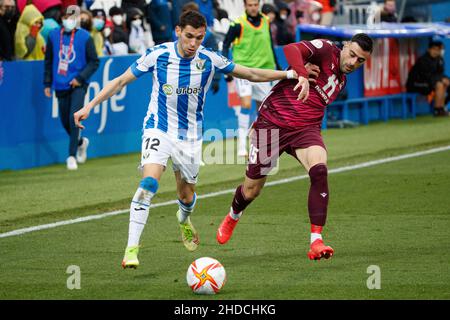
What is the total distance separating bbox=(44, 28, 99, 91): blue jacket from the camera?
15727mm

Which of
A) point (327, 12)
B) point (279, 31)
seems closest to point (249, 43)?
point (279, 31)

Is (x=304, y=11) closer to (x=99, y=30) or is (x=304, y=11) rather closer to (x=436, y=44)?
(x=436, y=44)

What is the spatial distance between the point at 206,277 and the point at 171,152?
5.53 ft

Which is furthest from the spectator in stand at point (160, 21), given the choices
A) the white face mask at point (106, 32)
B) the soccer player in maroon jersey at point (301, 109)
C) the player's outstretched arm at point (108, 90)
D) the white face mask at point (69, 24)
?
the player's outstretched arm at point (108, 90)

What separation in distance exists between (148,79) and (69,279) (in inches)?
409

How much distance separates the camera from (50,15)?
18.1 meters

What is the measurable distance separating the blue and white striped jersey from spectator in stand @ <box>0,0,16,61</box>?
7.50m

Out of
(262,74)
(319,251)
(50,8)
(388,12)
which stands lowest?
(319,251)

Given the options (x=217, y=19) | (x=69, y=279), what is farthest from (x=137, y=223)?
(x=217, y=19)

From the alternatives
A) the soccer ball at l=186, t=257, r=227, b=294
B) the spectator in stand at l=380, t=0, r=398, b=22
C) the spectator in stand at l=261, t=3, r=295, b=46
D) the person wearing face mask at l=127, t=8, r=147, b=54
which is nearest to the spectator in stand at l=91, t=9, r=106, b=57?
the person wearing face mask at l=127, t=8, r=147, b=54

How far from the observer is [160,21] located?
18.9m

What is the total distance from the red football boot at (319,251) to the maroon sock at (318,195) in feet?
1.03

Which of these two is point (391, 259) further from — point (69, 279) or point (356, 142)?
point (356, 142)

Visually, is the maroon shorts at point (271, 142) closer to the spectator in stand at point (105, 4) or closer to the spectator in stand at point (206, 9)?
the spectator in stand at point (206, 9)
